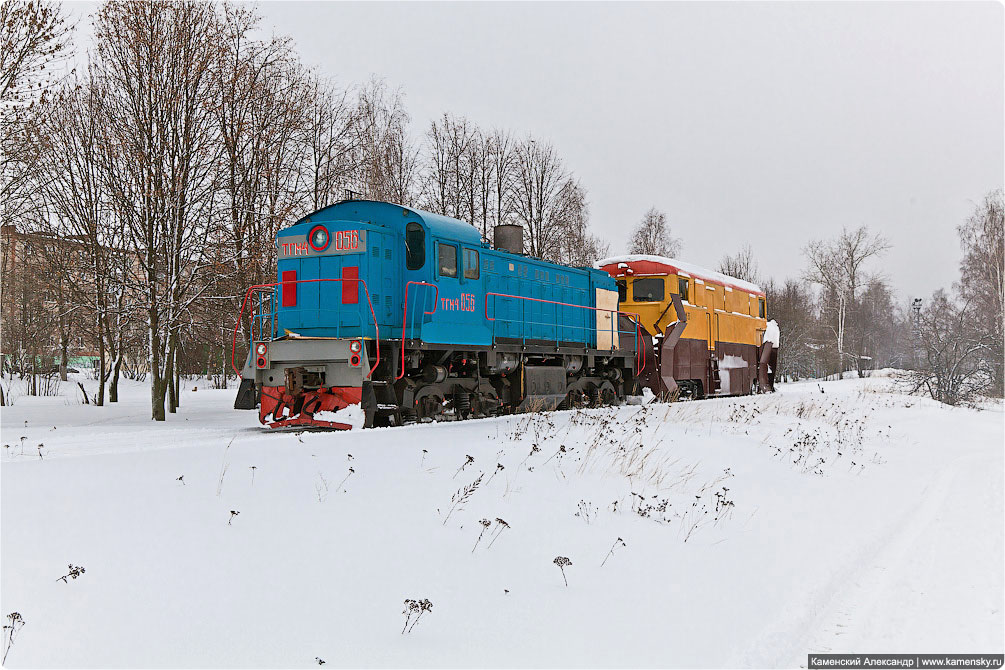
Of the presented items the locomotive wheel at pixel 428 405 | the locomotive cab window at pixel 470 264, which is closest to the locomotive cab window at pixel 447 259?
the locomotive cab window at pixel 470 264

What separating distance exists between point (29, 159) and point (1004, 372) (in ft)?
103

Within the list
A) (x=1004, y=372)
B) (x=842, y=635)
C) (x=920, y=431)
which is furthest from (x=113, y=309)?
(x=1004, y=372)

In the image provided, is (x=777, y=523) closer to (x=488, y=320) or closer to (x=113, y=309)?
(x=488, y=320)

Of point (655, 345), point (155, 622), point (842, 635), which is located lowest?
point (842, 635)

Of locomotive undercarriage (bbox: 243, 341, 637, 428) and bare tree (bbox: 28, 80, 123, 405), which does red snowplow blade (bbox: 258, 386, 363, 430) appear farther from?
bare tree (bbox: 28, 80, 123, 405)

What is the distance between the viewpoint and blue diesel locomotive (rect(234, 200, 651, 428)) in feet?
32.4

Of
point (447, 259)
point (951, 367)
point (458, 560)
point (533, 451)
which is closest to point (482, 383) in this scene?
point (447, 259)

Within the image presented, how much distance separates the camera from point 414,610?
3695 mm

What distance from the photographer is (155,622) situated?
3.30 metres

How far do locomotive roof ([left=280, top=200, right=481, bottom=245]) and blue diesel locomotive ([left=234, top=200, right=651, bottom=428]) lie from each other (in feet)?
0.06

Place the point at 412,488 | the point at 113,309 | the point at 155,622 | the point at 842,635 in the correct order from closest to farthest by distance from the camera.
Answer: the point at 155,622 → the point at 842,635 → the point at 412,488 → the point at 113,309

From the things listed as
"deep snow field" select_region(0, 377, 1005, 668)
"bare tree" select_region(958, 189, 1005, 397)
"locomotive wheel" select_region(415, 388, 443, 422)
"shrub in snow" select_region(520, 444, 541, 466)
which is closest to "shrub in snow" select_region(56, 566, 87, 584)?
"deep snow field" select_region(0, 377, 1005, 668)

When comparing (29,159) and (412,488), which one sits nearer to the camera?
(412,488)

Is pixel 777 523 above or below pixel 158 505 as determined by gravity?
below
